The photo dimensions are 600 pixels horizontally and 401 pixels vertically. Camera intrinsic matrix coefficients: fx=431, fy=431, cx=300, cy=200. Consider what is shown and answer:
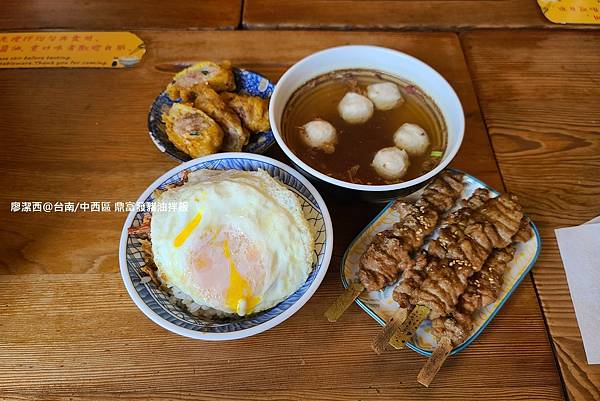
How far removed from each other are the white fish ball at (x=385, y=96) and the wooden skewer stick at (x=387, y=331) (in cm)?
105

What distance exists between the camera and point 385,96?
7.20 feet

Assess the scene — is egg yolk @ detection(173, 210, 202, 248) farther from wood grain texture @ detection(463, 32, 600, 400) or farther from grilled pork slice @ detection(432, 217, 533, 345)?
wood grain texture @ detection(463, 32, 600, 400)

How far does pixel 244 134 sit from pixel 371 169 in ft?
2.12

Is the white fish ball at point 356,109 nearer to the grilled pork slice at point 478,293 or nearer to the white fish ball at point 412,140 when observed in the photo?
the white fish ball at point 412,140

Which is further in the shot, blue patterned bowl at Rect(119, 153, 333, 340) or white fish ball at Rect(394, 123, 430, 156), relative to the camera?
white fish ball at Rect(394, 123, 430, 156)

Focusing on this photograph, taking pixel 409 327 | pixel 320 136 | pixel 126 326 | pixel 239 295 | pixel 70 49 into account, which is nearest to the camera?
pixel 239 295

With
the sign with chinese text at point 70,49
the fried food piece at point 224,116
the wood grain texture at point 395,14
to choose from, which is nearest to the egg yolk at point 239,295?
the fried food piece at point 224,116

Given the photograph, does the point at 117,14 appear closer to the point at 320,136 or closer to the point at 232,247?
the point at 320,136

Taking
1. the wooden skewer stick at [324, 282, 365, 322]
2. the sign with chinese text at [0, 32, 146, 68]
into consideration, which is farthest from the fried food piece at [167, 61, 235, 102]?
the wooden skewer stick at [324, 282, 365, 322]

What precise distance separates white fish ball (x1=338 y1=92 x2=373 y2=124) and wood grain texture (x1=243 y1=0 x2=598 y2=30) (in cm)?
85

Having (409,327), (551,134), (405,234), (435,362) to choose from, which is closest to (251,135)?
(405,234)

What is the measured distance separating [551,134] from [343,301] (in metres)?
1.57

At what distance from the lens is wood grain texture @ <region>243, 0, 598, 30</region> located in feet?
9.12

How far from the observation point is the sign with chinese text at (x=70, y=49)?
2574mm
